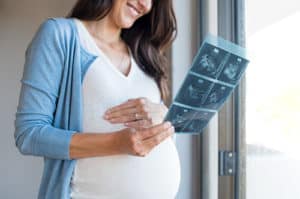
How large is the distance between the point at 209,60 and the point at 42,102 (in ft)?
1.17

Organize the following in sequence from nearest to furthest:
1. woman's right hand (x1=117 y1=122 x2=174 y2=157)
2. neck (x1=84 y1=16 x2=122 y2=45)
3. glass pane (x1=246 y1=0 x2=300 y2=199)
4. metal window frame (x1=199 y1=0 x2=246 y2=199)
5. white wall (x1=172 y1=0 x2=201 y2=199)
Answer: woman's right hand (x1=117 y1=122 x2=174 y2=157), neck (x1=84 y1=16 x2=122 y2=45), glass pane (x1=246 y1=0 x2=300 y2=199), metal window frame (x1=199 y1=0 x2=246 y2=199), white wall (x1=172 y1=0 x2=201 y2=199)

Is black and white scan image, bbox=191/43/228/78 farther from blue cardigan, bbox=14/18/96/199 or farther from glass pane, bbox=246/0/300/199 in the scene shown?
glass pane, bbox=246/0/300/199

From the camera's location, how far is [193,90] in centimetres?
87

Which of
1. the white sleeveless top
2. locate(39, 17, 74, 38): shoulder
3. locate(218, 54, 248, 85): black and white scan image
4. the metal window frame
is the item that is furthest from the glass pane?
locate(39, 17, 74, 38): shoulder

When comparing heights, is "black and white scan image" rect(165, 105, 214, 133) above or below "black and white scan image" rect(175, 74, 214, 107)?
below

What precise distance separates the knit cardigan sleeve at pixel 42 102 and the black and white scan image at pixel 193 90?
0.24 meters

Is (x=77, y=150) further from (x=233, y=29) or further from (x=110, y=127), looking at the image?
(x=233, y=29)

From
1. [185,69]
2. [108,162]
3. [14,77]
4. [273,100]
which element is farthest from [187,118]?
[14,77]

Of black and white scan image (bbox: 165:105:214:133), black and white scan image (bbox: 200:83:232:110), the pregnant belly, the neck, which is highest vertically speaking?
the neck

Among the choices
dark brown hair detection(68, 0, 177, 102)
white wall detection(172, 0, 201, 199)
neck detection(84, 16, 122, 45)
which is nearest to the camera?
neck detection(84, 16, 122, 45)

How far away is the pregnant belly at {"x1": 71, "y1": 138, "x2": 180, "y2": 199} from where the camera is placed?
3.02ft

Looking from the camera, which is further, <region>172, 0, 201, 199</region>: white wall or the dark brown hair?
<region>172, 0, 201, 199</region>: white wall

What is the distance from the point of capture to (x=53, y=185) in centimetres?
91

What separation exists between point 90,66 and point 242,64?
34 cm
